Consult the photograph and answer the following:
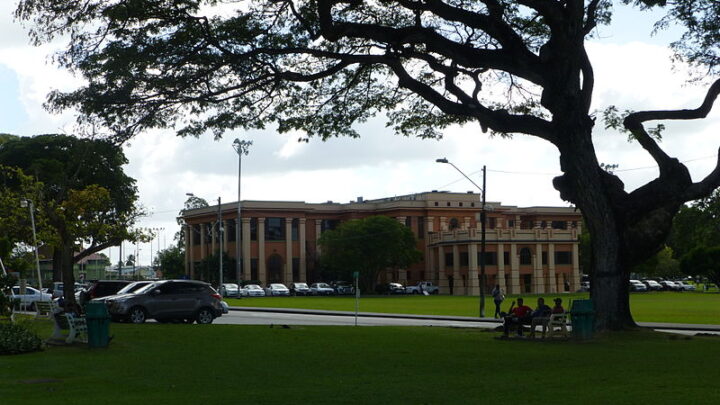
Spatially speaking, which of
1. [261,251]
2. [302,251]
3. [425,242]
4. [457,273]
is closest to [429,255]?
[425,242]

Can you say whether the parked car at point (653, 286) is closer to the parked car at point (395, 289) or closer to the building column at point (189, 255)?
the parked car at point (395, 289)

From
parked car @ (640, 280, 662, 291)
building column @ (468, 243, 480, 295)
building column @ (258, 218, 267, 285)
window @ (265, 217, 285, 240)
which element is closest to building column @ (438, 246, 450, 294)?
building column @ (468, 243, 480, 295)

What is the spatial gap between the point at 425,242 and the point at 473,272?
537 inches

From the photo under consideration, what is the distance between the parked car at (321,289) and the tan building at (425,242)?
8087 millimetres

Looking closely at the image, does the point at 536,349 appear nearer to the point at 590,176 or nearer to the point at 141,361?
the point at 590,176

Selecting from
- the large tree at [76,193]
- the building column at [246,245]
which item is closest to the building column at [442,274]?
the building column at [246,245]

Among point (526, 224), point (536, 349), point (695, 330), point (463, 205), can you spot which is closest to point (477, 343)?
point (536, 349)

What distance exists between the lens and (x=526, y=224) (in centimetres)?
13275

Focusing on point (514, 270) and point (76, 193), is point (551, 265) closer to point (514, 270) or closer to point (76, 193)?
point (514, 270)

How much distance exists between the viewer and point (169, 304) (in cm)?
3438

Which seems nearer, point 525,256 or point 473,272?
point 473,272

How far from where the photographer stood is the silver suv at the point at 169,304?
1325 inches

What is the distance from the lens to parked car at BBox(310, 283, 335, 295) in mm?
107700

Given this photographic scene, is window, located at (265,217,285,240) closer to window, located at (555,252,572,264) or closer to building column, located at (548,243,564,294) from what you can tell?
building column, located at (548,243,564,294)
